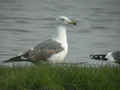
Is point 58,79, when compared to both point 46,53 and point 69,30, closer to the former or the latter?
point 46,53

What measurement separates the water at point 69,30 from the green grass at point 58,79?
16.9 feet

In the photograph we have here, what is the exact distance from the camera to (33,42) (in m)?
15.3

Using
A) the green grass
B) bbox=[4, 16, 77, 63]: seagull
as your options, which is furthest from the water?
the green grass

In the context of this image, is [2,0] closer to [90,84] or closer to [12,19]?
[12,19]

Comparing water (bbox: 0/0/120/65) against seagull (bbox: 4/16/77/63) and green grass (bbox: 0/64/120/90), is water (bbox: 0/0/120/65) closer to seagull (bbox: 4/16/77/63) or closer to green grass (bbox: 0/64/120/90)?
seagull (bbox: 4/16/77/63)

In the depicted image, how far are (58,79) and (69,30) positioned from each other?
11463 millimetres

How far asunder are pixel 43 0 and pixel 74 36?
7598mm

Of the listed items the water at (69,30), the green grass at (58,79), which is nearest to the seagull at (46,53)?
the green grass at (58,79)

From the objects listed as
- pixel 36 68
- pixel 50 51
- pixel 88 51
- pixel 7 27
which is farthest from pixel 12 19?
pixel 36 68

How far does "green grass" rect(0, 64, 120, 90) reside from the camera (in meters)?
6.43

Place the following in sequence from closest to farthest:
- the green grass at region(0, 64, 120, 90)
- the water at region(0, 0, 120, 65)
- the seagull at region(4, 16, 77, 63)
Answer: the green grass at region(0, 64, 120, 90), the seagull at region(4, 16, 77, 63), the water at region(0, 0, 120, 65)

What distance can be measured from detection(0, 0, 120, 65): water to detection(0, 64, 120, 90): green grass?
16.9ft

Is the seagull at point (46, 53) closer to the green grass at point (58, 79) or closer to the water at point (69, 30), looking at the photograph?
the green grass at point (58, 79)

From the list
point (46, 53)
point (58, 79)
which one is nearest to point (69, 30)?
point (46, 53)
